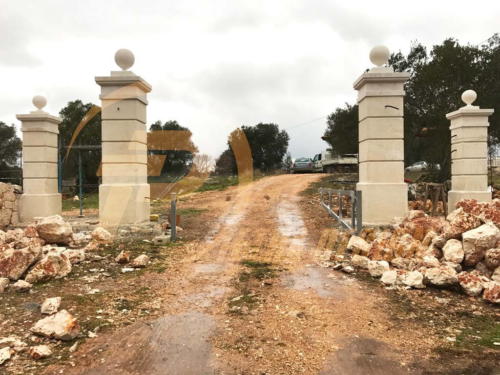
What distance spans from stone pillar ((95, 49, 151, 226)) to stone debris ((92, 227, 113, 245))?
62 cm

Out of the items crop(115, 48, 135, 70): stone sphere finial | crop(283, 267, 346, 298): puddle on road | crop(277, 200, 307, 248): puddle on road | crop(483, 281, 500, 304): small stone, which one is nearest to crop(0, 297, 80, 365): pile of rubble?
crop(283, 267, 346, 298): puddle on road

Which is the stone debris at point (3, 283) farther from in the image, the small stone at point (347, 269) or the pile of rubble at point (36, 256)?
the small stone at point (347, 269)

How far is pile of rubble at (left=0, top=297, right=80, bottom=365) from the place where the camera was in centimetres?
335

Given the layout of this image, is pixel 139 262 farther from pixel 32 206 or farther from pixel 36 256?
pixel 32 206

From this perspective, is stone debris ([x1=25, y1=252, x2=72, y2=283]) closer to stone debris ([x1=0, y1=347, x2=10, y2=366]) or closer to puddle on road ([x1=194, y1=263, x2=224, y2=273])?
puddle on road ([x1=194, y1=263, x2=224, y2=273])

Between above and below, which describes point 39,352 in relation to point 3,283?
below

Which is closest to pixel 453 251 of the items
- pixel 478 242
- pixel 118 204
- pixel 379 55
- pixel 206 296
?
pixel 478 242

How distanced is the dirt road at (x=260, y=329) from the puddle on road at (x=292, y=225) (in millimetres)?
1543

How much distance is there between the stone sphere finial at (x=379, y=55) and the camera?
27.9ft

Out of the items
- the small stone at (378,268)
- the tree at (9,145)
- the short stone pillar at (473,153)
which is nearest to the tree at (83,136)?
the tree at (9,145)

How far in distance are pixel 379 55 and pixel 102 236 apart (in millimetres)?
7045

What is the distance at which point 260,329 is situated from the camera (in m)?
3.88

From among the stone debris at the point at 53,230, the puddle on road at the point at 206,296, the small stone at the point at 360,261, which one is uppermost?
the stone debris at the point at 53,230

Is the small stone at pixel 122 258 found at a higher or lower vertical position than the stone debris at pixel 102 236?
lower
